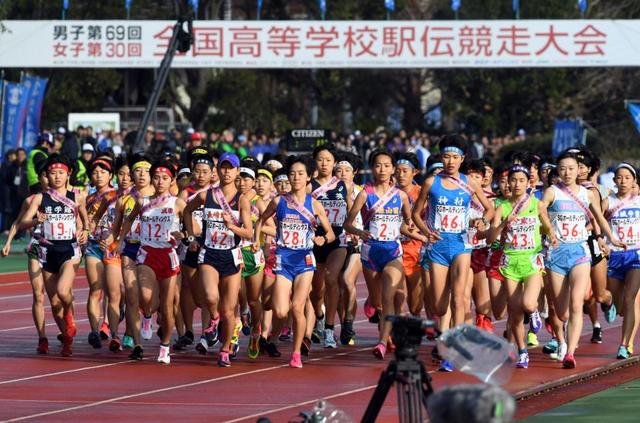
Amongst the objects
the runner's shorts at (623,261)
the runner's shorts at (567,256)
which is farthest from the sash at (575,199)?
the runner's shorts at (623,261)

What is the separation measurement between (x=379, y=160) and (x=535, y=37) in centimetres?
2554

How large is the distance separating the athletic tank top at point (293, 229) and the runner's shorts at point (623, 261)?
3060 mm

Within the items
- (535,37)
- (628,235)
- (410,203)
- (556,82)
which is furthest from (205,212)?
(556,82)

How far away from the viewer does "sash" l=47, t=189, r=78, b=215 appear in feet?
58.0

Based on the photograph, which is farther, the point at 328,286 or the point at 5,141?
the point at 5,141

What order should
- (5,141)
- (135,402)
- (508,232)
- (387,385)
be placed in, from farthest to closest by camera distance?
(5,141) < (508,232) < (135,402) < (387,385)

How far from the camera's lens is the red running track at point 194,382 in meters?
13.6

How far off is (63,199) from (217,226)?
6.42 ft

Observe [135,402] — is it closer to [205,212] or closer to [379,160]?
[205,212]

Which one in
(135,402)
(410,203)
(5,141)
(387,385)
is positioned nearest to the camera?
(387,385)

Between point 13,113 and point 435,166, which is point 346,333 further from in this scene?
point 13,113

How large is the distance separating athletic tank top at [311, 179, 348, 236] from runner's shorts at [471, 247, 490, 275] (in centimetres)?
145

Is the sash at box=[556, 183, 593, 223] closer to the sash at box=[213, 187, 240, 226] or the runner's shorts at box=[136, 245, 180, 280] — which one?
the sash at box=[213, 187, 240, 226]

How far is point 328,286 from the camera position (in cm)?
1862
